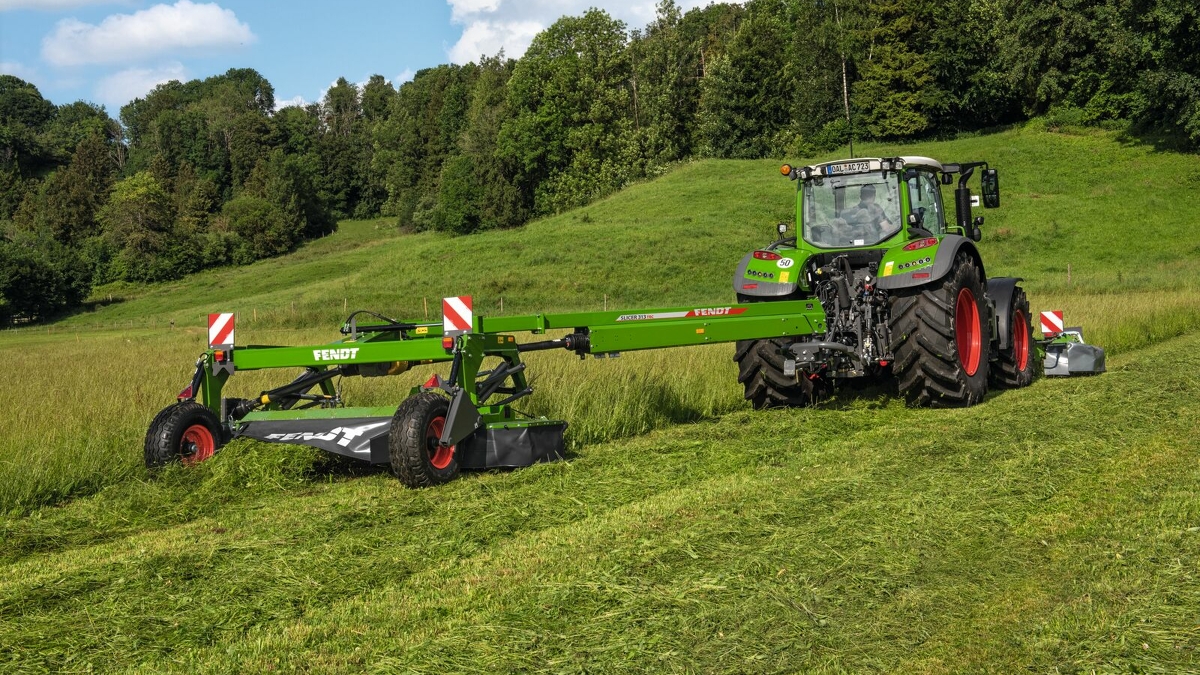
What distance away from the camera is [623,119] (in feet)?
206

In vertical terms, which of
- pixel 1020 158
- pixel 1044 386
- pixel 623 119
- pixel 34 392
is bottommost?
pixel 1044 386

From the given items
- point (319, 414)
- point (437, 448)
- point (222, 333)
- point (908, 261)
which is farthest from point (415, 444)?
point (908, 261)

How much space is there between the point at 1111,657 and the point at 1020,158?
151ft

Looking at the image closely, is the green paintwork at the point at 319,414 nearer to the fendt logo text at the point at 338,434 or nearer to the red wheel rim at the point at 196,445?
the fendt logo text at the point at 338,434

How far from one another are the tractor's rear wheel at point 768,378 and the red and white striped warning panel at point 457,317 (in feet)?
11.2

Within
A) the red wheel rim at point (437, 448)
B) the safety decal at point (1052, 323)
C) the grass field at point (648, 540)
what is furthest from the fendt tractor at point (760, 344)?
the safety decal at point (1052, 323)

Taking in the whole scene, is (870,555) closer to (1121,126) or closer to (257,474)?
(257,474)

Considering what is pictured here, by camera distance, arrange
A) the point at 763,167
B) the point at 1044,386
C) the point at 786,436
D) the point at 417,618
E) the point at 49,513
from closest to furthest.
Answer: the point at 417,618, the point at 49,513, the point at 786,436, the point at 1044,386, the point at 763,167

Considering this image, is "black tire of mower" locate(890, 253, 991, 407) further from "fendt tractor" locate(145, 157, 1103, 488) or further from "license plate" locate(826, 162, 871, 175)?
"license plate" locate(826, 162, 871, 175)

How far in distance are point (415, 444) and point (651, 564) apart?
227 centimetres

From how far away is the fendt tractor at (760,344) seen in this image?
6695mm

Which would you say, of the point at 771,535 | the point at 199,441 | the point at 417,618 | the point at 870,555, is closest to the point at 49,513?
the point at 199,441

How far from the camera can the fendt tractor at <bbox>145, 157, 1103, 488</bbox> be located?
22.0 feet

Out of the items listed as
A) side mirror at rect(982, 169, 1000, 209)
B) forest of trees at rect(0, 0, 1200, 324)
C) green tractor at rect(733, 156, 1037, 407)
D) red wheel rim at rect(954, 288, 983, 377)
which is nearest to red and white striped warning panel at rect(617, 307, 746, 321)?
green tractor at rect(733, 156, 1037, 407)
